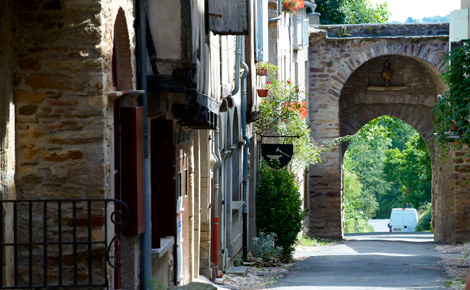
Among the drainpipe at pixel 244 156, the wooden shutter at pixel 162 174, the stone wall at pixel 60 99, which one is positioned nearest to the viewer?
the stone wall at pixel 60 99

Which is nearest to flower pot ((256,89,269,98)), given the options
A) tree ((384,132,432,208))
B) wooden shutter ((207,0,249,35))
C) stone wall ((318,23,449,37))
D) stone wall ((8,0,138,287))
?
wooden shutter ((207,0,249,35))

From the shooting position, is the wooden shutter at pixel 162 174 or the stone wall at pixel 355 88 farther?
the stone wall at pixel 355 88

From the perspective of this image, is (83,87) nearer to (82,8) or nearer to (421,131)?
(82,8)

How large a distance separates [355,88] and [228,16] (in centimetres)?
1439

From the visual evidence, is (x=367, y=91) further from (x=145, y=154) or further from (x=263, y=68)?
(x=145, y=154)

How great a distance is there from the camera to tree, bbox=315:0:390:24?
1156 inches

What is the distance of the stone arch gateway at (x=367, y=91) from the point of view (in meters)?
21.0

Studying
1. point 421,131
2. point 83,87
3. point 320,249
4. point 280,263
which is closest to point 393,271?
point 280,263

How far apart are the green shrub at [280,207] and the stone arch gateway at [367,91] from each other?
6.17 metres

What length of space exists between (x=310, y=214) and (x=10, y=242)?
17479mm

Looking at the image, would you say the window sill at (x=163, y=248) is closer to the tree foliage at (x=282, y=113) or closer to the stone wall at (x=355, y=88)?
the tree foliage at (x=282, y=113)

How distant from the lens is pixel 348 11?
30.1m

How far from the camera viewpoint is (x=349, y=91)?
22766mm

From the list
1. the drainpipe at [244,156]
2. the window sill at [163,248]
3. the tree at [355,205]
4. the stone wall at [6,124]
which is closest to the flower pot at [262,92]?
the drainpipe at [244,156]
